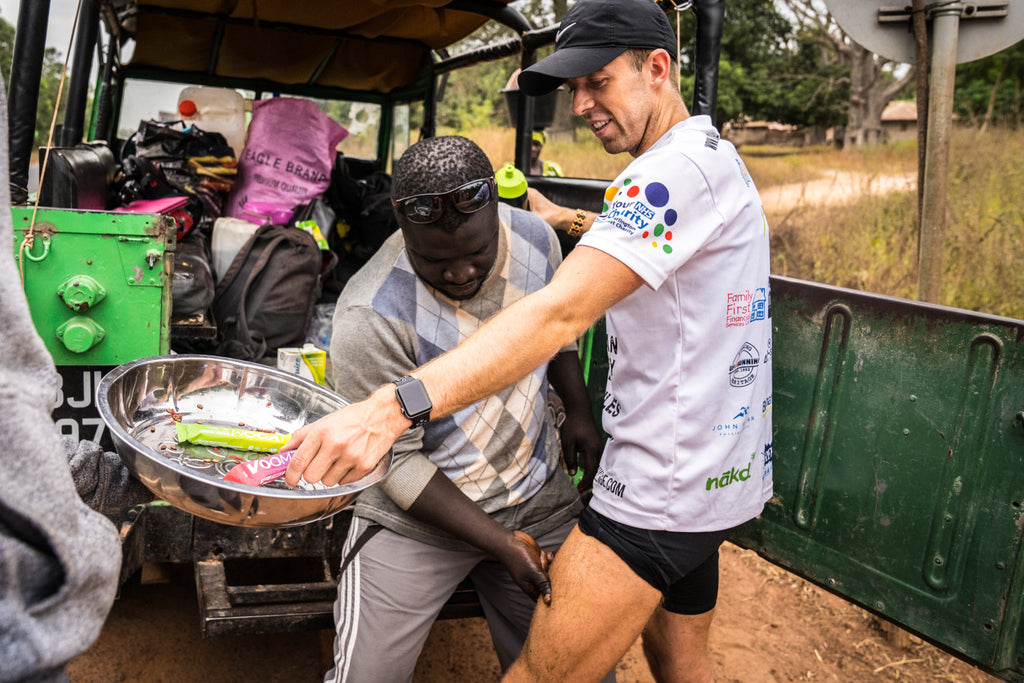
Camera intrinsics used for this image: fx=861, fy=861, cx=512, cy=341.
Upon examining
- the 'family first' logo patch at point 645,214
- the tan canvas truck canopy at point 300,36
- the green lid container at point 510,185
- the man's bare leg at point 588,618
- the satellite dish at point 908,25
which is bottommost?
the man's bare leg at point 588,618

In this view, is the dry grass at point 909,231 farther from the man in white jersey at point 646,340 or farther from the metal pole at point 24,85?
the man in white jersey at point 646,340

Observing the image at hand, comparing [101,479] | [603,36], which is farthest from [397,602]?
[603,36]

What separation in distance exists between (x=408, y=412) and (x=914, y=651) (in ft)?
9.64

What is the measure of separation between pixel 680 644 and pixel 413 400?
1218 millimetres

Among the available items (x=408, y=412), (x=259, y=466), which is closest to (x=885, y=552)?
(x=408, y=412)

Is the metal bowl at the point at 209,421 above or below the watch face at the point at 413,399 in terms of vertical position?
below

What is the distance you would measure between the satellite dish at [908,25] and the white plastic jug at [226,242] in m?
2.50

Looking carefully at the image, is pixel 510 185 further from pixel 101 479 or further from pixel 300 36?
pixel 300 36

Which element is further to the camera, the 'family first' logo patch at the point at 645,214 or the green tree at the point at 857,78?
the green tree at the point at 857,78

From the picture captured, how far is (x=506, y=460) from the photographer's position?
2355 millimetres

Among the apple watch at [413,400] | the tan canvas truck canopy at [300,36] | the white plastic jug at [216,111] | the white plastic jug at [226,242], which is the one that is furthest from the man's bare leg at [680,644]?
the white plastic jug at [216,111]

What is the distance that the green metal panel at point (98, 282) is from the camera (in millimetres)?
2225

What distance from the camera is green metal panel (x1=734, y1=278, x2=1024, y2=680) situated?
2027 millimetres

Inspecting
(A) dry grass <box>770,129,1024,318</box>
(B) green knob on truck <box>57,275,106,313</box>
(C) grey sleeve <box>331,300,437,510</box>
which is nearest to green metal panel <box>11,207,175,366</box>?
(B) green knob on truck <box>57,275,106,313</box>
